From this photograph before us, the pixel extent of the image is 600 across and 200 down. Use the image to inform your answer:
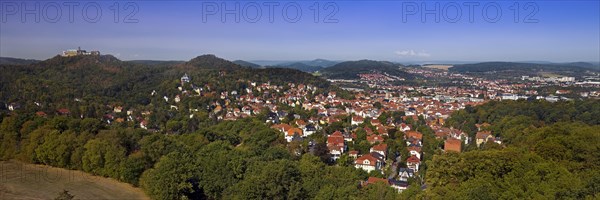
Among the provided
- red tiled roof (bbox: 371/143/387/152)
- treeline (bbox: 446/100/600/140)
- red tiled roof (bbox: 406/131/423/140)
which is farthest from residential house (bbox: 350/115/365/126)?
red tiled roof (bbox: 371/143/387/152)

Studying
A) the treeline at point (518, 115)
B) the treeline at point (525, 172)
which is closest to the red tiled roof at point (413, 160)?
the treeline at point (525, 172)

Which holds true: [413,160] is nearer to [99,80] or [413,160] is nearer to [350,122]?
[350,122]

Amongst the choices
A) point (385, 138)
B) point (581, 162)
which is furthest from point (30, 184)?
point (581, 162)

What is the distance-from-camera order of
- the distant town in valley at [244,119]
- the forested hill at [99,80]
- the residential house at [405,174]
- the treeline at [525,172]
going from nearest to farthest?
the treeline at [525,172], the distant town in valley at [244,119], the residential house at [405,174], the forested hill at [99,80]

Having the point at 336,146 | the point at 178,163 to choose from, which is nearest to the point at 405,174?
the point at 336,146

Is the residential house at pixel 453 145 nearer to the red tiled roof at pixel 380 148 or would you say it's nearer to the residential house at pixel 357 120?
the red tiled roof at pixel 380 148

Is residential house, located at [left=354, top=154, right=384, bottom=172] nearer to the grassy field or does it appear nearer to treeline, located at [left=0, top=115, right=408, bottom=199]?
treeline, located at [left=0, top=115, right=408, bottom=199]

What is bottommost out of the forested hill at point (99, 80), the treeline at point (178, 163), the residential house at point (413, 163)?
the residential house at point (413, 163)

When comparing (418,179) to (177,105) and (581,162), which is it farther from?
(177,105)
